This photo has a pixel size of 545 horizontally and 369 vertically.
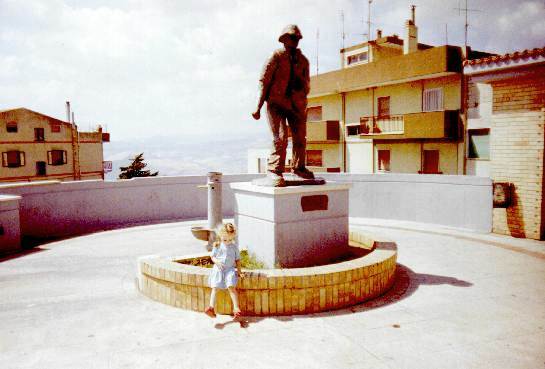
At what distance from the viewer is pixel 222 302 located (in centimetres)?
521

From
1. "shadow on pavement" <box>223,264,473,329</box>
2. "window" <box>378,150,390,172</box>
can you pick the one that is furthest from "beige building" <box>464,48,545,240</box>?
"window" <box>378,150,390,172</box>

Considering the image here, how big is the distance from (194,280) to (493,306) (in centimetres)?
389

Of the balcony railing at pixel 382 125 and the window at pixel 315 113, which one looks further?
the window at pixel 315 113

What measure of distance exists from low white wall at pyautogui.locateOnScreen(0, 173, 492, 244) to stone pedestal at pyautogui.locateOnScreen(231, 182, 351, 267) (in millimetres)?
5470

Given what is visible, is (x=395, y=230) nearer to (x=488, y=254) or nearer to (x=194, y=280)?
(x=488, y=254)

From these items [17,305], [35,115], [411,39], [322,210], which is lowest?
[17,305]

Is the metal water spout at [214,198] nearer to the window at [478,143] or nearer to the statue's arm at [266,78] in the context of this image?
the statue's arm at [266,78]

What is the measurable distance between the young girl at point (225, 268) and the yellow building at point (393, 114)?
20.6 metres

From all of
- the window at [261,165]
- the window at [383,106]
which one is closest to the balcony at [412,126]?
Result: the window at [383,106]

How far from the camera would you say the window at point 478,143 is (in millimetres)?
21922

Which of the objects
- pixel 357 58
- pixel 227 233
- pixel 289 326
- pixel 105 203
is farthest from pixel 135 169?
pixel 289 326

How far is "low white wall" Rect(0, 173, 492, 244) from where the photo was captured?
10516 mm

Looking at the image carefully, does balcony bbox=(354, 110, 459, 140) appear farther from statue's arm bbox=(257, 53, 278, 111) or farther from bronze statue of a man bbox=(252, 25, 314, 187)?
statue's arm bbox=(257, 53, 278, 111)

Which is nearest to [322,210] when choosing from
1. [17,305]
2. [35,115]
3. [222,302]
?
[222,302]
